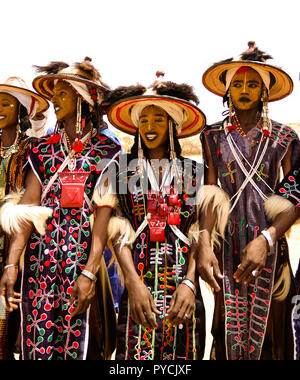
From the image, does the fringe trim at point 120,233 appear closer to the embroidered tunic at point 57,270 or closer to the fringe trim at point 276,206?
the embroidered tunic at point 57,270

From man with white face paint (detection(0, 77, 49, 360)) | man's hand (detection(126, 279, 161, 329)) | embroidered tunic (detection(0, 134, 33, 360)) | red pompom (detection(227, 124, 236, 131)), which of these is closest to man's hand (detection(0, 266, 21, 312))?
man with white face paint (detection(0, 77, 49, 360))

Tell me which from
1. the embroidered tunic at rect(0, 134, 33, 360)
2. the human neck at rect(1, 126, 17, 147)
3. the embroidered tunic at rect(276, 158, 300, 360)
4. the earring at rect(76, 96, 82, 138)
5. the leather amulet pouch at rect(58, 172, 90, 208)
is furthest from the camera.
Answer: the human neck at rect(1, 126, 17, 147)

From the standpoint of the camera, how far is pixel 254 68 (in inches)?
153

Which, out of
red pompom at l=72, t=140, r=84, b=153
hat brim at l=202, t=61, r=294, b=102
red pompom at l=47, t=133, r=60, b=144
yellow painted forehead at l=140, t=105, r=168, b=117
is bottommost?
red pompom at l=72, t=140, r=84, b=153

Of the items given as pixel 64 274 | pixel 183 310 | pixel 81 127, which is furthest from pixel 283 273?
pixel 81 127

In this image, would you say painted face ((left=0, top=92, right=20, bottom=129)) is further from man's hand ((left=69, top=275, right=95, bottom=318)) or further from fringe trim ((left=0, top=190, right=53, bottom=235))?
man's hand ((left=69, top=275, right=95, bottom=318))

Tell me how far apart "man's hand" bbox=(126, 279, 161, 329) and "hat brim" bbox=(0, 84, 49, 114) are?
6.87 feet

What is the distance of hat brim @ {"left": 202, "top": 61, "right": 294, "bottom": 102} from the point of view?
12.6 ft

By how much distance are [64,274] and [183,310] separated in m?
0.96

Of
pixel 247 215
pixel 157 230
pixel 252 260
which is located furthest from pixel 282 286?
pixel 157 230

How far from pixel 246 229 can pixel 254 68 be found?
1286 mm

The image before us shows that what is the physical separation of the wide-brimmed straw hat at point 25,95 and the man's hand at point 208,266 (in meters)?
2.15

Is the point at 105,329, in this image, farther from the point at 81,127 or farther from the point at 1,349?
the point at 81,127

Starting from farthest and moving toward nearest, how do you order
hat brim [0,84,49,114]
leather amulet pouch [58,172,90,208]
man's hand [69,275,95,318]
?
hat brim [0,84,49,114]
leather amulet pouch [58,172,90,208]
man's hand [69,275,95,318]
